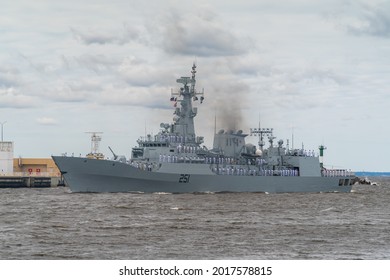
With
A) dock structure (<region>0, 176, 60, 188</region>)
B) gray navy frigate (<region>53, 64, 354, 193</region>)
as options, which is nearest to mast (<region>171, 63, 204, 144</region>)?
gray navy frigate (<region>53, 64, 354, 193</region>)

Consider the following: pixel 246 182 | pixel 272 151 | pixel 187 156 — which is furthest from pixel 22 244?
pixel 272 151

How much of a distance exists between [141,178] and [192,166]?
6.47m

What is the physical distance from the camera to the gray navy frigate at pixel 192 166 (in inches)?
3140

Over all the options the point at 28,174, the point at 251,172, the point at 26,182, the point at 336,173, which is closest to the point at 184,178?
the point at 251,172

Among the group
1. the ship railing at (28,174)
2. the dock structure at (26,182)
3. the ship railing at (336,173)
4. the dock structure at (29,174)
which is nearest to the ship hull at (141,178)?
the ship railing at (336,173)

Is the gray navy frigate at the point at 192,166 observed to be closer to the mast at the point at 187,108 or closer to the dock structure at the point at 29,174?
the mast at the point at 187,108

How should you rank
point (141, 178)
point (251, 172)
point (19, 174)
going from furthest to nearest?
point (19, 174) → point (251, 172) → point (141, 178)

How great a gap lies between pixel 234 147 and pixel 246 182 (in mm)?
5889

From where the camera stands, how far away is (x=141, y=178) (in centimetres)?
8056

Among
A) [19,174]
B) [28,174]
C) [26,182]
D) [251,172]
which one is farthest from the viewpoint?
[28,174]

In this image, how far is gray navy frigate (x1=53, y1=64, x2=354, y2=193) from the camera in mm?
79750

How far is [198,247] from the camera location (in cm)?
3831

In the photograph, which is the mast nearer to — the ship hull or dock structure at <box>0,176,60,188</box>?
the ship hull

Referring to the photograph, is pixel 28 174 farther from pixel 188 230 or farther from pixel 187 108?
pixel 188 230
